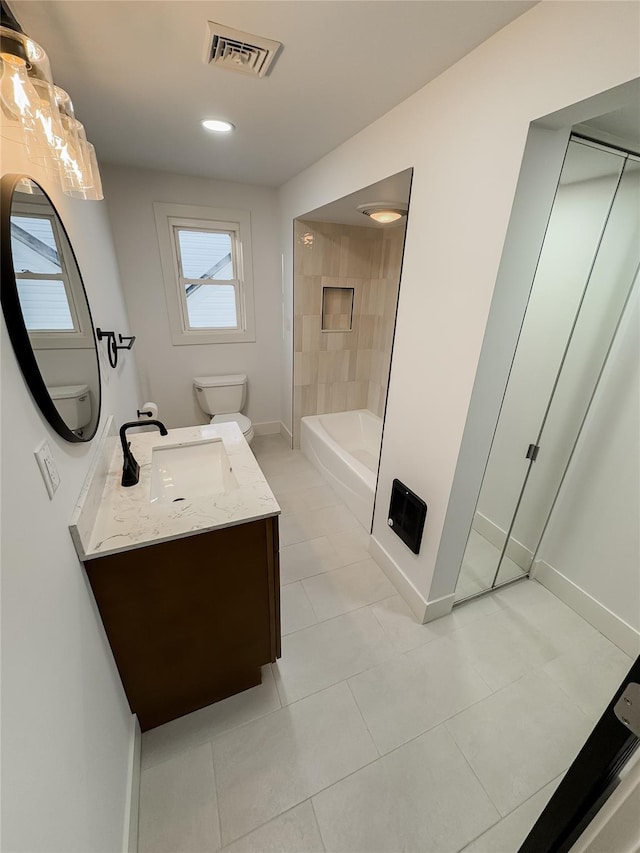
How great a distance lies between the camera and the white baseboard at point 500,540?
6.40 ft

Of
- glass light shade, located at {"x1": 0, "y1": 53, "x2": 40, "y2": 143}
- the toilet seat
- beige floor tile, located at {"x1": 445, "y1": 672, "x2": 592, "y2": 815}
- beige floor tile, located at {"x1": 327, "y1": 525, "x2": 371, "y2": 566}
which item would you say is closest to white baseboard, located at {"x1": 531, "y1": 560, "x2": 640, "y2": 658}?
beige floor tile, located at {"x1": 445, "y1": 672, "x2": 592, "y2": 815}

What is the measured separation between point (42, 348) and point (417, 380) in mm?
1361

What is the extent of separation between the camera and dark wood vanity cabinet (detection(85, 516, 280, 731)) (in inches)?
42.9

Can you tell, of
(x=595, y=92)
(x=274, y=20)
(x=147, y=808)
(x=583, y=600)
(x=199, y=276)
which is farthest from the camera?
(x=199, y=276)

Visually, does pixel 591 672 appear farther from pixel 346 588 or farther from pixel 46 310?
pixel 46 310

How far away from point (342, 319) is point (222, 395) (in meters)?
1.37

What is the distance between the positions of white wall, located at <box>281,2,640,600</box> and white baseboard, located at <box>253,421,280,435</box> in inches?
81.3

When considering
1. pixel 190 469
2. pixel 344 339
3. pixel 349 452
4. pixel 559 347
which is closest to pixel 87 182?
pixel 190 469

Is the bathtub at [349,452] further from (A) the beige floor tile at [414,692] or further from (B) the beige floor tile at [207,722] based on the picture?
(B) the beige floor tile at [207,722]

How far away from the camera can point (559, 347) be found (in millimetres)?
1586

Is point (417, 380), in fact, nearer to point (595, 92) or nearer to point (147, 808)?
point (595, 92)

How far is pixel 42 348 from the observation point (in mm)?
866

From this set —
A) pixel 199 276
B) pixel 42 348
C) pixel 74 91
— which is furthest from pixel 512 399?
pixel 199 276

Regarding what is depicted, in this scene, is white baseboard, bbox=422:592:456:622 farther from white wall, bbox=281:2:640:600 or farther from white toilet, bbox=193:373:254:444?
white toilet, bbox=193:373:254:444
